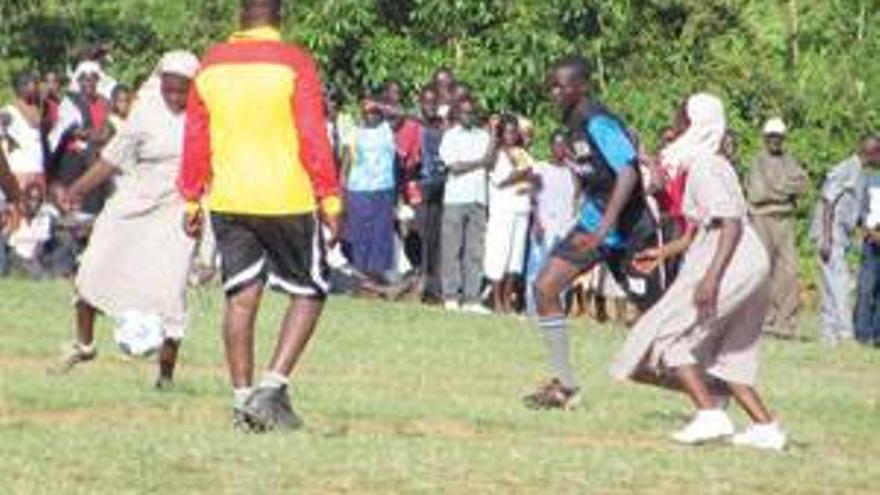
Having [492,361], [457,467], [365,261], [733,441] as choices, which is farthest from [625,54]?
[457,467]

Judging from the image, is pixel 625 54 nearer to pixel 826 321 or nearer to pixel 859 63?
pixel 859 63

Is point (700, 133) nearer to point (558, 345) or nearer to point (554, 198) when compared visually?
point (558, 345)

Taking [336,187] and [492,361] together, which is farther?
[492,361]

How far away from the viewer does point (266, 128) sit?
12.4 meters

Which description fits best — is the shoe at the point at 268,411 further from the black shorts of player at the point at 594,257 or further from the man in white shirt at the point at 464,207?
the man in white shirt at the point at 464,207

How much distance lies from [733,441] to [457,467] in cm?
230

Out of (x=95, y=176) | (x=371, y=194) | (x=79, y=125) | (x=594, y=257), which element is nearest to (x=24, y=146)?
(x=79, y=125)

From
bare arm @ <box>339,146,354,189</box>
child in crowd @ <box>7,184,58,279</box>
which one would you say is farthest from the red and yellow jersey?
bare arm @ <box>339,146,354,189</box>

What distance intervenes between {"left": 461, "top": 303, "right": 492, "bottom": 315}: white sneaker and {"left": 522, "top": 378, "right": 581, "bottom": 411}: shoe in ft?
28.1

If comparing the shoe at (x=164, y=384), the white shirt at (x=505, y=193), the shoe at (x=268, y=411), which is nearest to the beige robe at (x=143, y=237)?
the shoe at (x=164, y=384)

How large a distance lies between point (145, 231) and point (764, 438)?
3.80 meters

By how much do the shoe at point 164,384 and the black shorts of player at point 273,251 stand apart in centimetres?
201

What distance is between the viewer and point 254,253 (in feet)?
41.3

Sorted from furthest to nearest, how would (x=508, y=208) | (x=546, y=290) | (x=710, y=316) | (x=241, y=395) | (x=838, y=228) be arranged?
(x=508, y=208) < (x=838, y=228) < (x=546, y=290) < (x=710, y=316) < (x=241, y=395)
